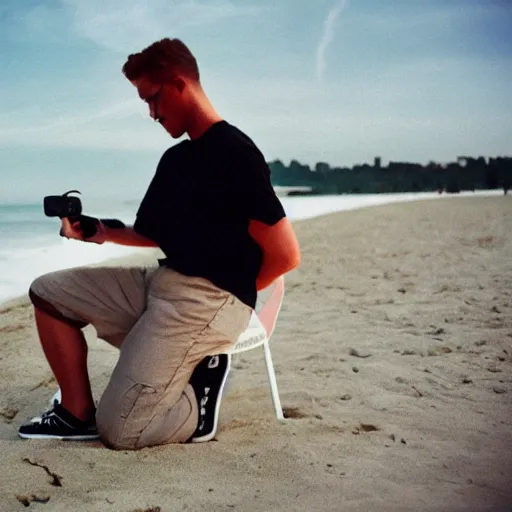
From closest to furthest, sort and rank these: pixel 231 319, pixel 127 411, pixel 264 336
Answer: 1. pixel 127 411
2. pixel 231 319
3. pixel 264 336

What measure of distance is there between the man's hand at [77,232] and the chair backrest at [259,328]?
0.69 m

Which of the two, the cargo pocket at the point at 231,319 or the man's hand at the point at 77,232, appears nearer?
the cargo pocket at the point at 231,319

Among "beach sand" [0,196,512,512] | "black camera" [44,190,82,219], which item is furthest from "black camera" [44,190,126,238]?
"beach sand" [0,196,512,512]

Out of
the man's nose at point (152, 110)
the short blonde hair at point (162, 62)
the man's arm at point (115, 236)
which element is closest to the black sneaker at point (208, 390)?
the man's arm at point (115, 236)

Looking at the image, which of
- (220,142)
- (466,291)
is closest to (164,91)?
(220,142)

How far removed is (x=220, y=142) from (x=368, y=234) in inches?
313

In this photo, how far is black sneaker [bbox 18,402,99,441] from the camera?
232 cm

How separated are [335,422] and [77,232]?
1264mm

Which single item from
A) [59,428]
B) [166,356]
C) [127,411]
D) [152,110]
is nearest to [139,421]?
[127,411]

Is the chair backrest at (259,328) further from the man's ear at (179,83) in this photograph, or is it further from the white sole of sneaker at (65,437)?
the man's ear at (179,83)

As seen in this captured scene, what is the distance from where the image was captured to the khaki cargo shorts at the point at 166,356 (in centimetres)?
217

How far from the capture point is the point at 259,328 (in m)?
2.49

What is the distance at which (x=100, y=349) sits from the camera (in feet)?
12.6

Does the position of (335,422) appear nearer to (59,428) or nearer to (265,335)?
(265,335)
